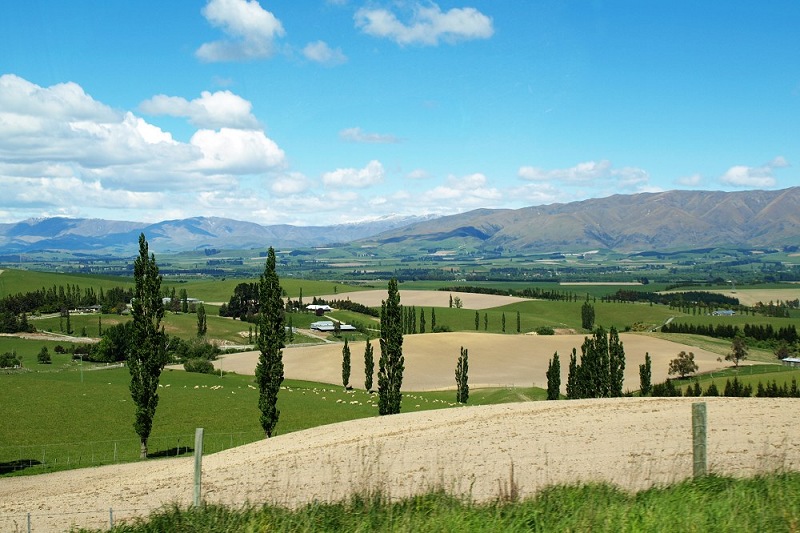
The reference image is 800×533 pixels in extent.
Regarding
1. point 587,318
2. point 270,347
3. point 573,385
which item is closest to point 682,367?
point 573,385

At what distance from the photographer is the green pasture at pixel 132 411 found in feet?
189

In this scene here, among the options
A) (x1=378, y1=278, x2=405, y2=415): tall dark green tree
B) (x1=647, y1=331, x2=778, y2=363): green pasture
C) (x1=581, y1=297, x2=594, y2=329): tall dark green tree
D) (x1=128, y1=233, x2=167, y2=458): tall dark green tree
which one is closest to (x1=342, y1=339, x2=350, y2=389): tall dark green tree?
(x1=378, y1=278, x2=405, y2=415): tall dark green tree

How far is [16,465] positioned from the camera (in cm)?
5153

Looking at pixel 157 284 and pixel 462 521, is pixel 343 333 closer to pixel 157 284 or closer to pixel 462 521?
pixel 157 284

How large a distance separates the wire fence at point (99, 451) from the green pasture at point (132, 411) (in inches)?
3.0

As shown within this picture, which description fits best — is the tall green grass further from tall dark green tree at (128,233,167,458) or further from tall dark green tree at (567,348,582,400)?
tall dark green tree at (567,348,582,400)

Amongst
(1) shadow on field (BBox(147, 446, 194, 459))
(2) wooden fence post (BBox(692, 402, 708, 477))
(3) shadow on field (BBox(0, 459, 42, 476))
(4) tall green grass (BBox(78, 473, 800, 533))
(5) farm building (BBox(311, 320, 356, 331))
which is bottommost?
(5) farm building (BBox(311, 320, 356, 331))

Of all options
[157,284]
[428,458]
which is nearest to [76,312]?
[157,284]

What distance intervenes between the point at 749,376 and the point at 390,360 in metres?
61.0

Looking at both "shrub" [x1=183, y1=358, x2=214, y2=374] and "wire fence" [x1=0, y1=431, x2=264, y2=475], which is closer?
"wire fence" [x1=0, y1=431, x2=264, y2=475]

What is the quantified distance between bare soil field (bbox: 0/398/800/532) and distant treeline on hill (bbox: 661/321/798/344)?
134 m

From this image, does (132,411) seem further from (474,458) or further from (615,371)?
(474,458)

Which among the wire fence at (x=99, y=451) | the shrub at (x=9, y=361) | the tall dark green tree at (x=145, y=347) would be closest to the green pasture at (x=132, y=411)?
the wire fence at (x=99, y=451)

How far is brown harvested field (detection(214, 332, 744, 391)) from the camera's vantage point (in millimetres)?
116250
